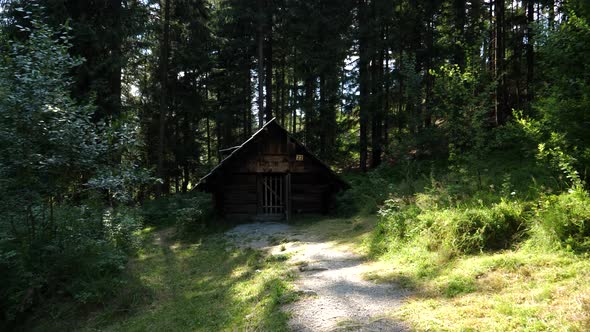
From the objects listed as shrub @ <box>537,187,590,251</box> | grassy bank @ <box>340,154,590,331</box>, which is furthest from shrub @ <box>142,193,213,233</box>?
shrub @ <box>537,187,590,251</box>

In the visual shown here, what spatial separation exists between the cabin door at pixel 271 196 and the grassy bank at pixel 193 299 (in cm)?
561

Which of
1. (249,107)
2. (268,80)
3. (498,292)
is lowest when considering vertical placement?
(498,292)

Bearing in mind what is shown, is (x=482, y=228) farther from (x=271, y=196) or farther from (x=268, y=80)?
(x=268, y=80)

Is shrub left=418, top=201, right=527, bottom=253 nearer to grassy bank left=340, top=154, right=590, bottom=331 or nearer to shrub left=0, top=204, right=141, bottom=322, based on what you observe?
grassy bank left=340, top=154, right=590, bottom=331

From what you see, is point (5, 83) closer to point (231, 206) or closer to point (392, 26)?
point (231, 206)

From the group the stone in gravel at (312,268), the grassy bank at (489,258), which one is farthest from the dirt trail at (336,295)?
the grassy bank at (489,258)

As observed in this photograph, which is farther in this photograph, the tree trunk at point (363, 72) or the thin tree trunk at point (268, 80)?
the thin tree trunk at point (268, 80)

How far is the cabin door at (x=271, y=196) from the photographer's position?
15.7m

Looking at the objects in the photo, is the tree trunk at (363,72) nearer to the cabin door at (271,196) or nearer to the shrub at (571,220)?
the cabin door at (271,196)

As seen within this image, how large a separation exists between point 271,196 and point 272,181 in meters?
0.70

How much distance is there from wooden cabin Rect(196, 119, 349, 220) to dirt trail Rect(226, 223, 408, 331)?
5.74 metres

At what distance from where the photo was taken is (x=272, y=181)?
1602 centimetres

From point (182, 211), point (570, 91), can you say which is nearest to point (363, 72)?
point (182, 211)

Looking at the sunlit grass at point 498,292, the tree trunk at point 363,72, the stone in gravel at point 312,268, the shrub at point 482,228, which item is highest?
the tree trunk at point 363,72
